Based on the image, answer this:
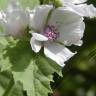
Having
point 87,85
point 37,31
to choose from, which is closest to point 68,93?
point 87,85

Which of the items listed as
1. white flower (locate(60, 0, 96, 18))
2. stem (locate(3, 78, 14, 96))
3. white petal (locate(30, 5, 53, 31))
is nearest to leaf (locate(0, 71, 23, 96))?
stem (locate(3, 78, 14, 96))

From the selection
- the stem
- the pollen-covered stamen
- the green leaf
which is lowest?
the stem

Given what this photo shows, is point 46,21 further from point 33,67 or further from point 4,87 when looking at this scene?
point 4,87

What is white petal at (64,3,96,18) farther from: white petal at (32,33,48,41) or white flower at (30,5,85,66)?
white petal at (32,33,48,41)

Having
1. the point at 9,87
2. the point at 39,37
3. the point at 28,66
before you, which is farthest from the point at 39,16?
the point at 9,87

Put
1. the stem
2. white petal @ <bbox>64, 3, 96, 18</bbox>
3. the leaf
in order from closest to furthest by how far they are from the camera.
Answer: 1. white petal @ <bbox>64, 3, 96, 18</bbox>
2. the stem
3. the leaf
